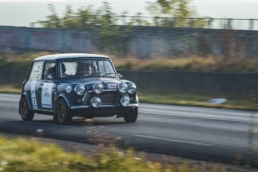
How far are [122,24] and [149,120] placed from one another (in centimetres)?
2507

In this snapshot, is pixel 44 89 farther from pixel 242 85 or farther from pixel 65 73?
pixel 242 85

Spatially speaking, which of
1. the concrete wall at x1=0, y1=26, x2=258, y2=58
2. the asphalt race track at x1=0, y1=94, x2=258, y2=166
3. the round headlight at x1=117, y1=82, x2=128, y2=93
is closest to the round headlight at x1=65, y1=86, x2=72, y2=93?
the asphalt race track at x1=0, y1=94, x2=258, y2=166

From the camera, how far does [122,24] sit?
41219 millimetres

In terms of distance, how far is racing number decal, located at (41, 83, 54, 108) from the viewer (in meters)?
15.7

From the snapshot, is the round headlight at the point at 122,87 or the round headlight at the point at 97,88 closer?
the round headlight at the point at 97,88

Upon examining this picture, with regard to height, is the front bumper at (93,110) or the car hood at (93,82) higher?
the car hood at (93,82)

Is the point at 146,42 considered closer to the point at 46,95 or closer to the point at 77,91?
the point at 46,95

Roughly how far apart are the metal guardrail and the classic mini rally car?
57.2 ft

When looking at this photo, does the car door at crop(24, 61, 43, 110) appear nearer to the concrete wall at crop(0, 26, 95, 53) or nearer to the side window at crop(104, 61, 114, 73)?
the side window at crop(104, 61, 114, 73)

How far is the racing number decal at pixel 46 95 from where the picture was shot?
51.4 feet

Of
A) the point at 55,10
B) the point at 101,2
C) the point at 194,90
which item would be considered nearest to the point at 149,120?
the point at 194,90

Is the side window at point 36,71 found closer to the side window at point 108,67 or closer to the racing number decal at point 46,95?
the racing number decal at point 46,95

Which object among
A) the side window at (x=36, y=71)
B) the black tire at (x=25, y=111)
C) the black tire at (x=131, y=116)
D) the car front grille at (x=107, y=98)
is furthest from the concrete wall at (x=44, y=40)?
the car front grille at (x=107, y=98)

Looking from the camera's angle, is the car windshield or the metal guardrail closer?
the car windshield
